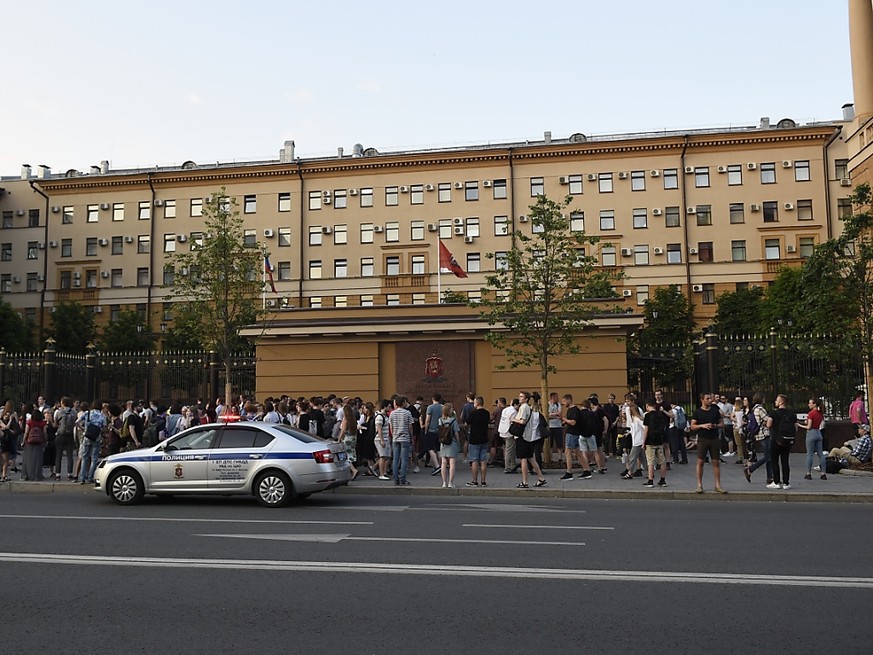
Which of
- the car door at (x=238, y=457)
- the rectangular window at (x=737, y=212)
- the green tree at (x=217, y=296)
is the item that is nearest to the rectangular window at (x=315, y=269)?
the rectangular window at (x=737, y=212)

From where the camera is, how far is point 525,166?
2141 inches

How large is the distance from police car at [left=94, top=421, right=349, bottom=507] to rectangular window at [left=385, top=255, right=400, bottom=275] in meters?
41.8

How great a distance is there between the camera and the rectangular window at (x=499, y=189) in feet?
179

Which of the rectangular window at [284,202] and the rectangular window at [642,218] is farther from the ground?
the rectangular window at [284,202]

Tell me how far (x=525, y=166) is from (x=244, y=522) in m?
45.8

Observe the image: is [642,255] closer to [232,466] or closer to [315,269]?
[315,269]

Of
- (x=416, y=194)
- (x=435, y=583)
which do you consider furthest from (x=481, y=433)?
(x=416, y=194)

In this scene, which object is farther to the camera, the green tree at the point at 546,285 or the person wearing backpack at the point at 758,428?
the green tree at the point at 546,285

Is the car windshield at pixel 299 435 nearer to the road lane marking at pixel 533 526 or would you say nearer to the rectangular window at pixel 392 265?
the road lane marking at pixel 533 526

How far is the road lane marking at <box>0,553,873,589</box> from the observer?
23.9 feet

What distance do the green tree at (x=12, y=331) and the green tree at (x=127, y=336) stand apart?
4.63m

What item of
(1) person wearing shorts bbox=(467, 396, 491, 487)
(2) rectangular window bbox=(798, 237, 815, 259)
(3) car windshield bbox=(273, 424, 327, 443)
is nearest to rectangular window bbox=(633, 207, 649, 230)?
(2) rectangular window bbox=(798, 237, 815, 259)

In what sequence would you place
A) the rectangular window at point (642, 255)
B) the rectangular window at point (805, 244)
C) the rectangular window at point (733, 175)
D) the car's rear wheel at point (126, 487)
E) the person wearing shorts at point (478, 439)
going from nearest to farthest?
the car's rear wheel at point (126, 487) → the person wearing shorts at point (478, 439) → the rectangular window at point (805, 244) → the rectangular window at point (733, 175) → the rectangular window at point (642, 255)

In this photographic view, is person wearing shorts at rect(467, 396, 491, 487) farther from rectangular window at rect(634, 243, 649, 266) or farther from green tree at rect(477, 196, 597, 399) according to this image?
rectangular window at rect(634, 243, 649, 266)
